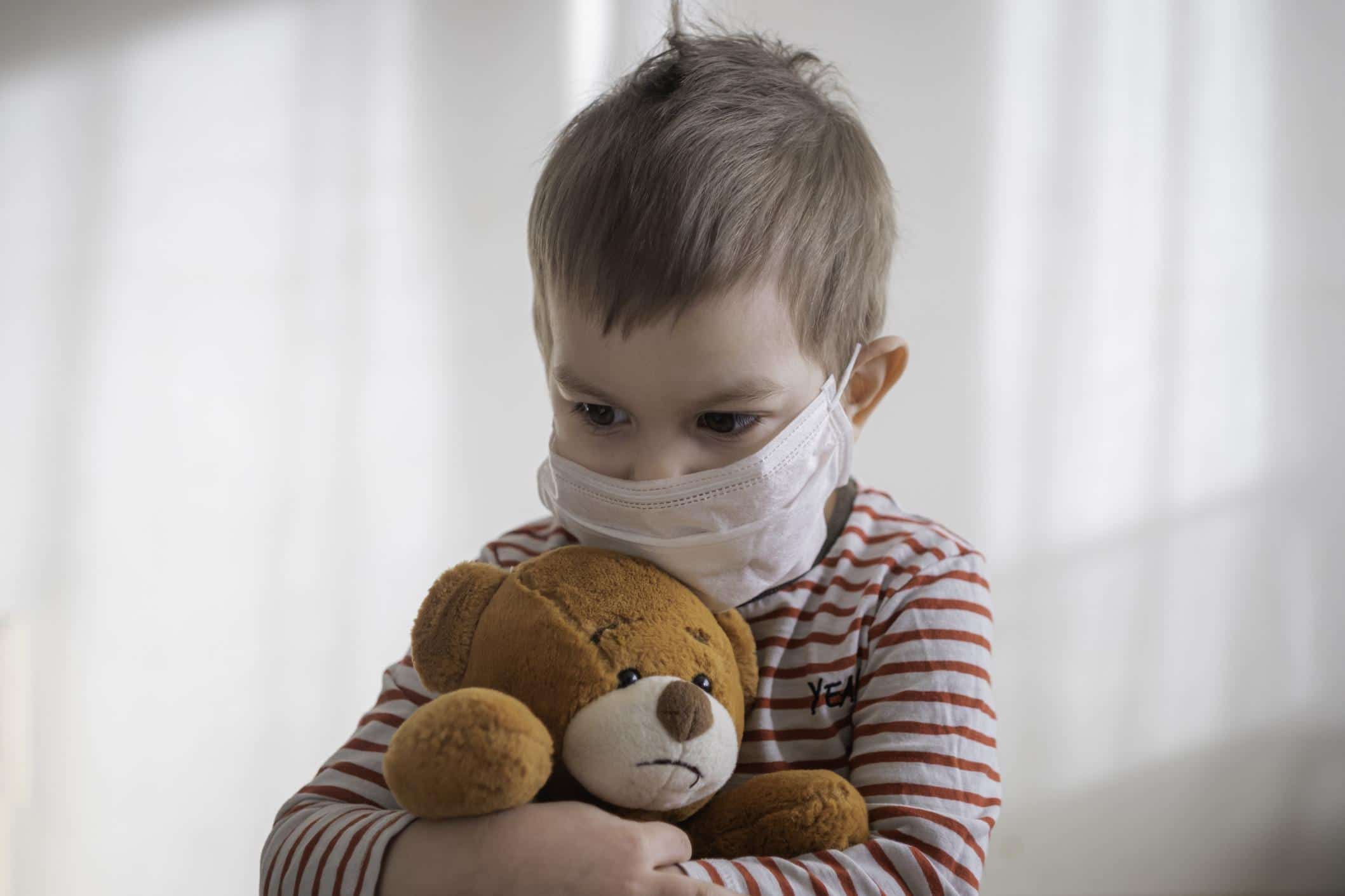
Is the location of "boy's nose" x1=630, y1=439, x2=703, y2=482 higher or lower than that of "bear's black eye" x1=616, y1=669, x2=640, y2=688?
higher

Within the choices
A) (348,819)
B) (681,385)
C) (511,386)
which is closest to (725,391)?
(681,385)

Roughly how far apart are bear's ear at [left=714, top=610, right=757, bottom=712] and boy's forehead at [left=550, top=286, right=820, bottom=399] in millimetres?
146

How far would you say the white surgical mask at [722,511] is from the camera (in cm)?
67

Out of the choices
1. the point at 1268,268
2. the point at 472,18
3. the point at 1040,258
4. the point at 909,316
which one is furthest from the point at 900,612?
the point at 1268,268

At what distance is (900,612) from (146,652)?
0.98m

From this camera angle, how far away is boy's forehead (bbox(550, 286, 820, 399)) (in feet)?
2.13

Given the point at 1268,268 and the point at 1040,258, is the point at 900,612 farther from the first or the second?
the point at 1268,268

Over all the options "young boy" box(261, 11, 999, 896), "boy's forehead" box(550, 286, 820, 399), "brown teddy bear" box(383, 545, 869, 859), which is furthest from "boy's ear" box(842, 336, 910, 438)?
"brown teddy bear" box(383, 545, 869, 859)

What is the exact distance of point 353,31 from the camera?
52.6 inches

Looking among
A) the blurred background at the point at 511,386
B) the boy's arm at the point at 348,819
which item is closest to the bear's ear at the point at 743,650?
the boy's arm at the point at 348,819

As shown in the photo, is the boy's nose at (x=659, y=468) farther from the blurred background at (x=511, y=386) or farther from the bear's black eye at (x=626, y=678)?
the blurred background at (x=511, y=386)

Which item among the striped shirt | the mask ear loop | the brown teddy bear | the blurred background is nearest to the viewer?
the brown teddy bear

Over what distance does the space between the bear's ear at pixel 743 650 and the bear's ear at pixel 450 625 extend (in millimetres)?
149

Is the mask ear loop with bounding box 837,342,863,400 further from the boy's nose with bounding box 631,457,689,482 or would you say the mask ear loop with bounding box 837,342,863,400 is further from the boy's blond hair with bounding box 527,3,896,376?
the boy's nose with bounding box 631,457,689,482
